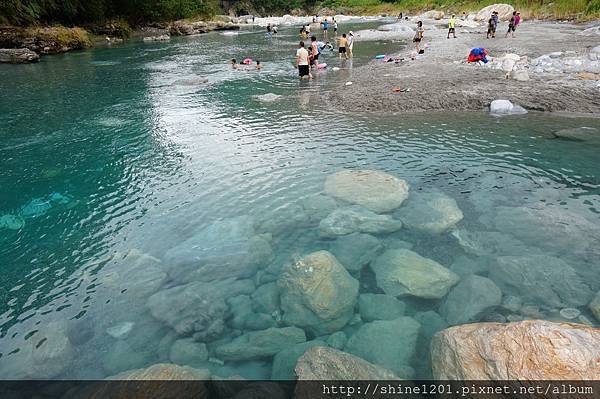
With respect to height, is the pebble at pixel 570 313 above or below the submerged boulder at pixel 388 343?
above

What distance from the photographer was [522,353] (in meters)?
4.57

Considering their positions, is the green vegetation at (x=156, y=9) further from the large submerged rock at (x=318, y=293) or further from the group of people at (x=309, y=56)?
the large submerged rock at (x=318, y=293)

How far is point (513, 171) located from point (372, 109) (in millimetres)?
7911

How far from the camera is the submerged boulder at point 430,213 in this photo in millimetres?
9094

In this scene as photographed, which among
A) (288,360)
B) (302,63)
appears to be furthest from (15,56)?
(288,360)

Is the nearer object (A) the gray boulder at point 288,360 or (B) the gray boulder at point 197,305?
(A) the gray boulder at point 288,360

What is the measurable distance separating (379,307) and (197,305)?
3.44 metres

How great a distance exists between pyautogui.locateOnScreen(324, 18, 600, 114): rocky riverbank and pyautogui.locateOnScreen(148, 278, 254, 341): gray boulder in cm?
1287

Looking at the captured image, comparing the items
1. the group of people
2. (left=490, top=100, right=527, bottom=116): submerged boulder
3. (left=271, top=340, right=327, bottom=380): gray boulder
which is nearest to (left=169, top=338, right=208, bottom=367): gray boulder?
(left=271, top=340, right=327, bottom=380): gray boulder

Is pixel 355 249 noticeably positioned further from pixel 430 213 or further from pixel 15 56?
pixel 15 56

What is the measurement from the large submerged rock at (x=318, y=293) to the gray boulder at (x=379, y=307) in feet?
0.64

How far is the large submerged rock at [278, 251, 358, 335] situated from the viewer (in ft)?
22.0

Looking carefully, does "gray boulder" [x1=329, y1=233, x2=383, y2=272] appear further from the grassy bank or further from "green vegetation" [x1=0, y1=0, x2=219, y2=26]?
the grassy bank

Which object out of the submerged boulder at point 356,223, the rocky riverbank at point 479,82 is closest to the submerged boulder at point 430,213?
the submerged boulder at point 356,223
